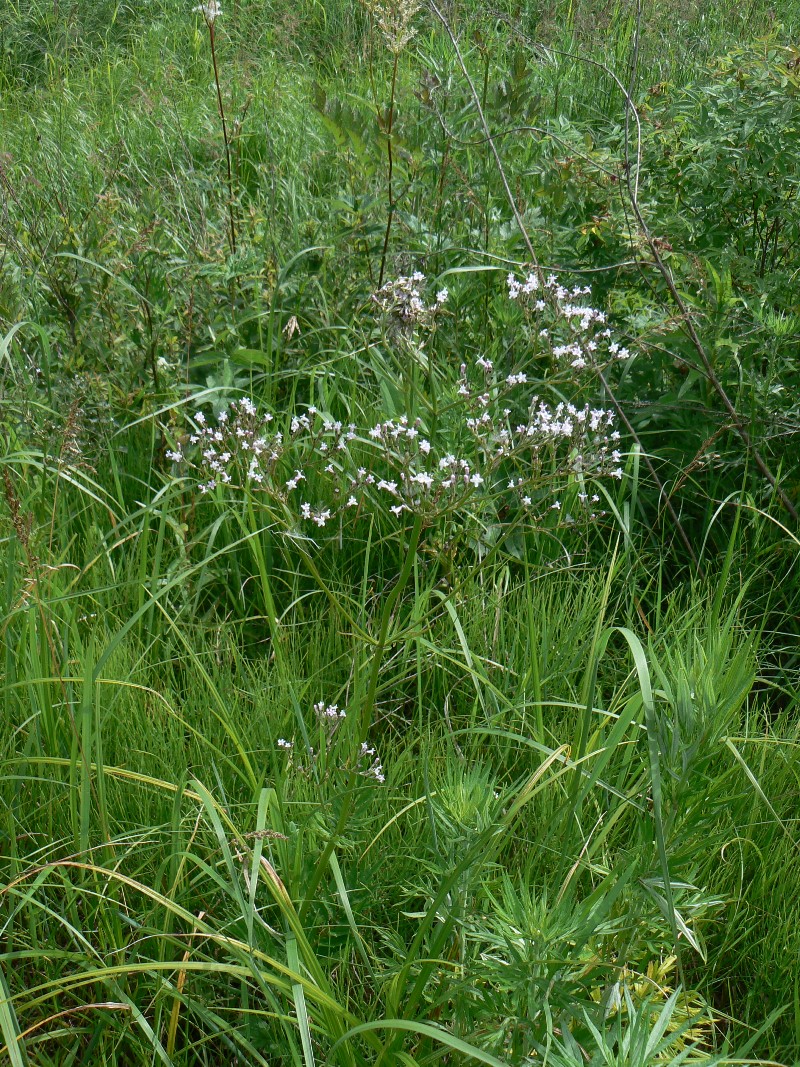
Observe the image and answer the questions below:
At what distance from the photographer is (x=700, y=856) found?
4.83 feet

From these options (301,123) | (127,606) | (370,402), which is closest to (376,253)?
(370,402)

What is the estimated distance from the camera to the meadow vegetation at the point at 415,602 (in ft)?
4.20

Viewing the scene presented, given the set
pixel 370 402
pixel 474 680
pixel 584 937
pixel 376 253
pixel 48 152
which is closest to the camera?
pixel 584 937

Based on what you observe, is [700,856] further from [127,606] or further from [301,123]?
[301,123]

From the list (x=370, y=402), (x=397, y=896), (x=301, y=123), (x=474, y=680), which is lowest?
(x=397, y=896)

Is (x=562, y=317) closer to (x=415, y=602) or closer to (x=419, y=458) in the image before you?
(x=419, y=458)

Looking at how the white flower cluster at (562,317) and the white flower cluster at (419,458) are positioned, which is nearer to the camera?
the white flower cluster at (419,458)

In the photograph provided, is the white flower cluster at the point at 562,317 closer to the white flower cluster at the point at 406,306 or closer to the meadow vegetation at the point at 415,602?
the meadow vegetation at the point at 415,602

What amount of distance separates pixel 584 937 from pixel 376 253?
231 centimetres

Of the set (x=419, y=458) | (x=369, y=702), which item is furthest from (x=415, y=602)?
(x=369, y=702)

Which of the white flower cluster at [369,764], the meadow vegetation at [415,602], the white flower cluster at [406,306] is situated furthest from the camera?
the white flower cluster at [406,306]

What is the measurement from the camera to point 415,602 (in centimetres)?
186

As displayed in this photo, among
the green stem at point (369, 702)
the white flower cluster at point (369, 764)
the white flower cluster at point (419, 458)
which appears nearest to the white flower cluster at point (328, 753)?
the white flower cluster at point (369, 764)

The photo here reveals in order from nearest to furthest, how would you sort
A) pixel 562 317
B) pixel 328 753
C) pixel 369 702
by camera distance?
1. pixel 369 702
2. pixel 328 753
3. pixel 562 317
